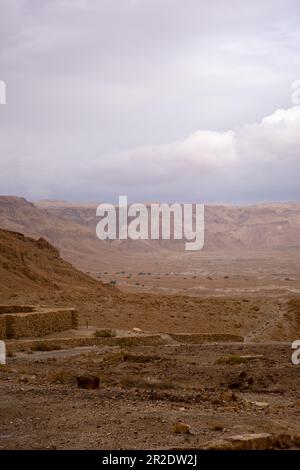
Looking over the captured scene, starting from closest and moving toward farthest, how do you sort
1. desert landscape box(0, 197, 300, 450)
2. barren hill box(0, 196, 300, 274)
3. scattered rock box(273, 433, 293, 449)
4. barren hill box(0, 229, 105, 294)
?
scattered rock box(273, 433, 293, 449) < desert landscape box(0, 197, 300, 450) < barren hill box(0, 229, 105, 294) < barren hill box(0, 196, 300, 274)

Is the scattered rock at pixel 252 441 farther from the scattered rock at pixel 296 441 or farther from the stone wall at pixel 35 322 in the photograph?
the stone wall at pixel 35 322

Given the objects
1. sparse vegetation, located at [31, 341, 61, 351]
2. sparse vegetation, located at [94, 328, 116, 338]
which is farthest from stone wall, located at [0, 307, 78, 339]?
sparse vegetation, located at [31, 341, 61, 351]

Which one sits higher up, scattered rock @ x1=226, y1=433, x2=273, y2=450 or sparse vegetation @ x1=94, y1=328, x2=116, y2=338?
scattered rock @ x1=226, y1=433, x2=273, y2=450

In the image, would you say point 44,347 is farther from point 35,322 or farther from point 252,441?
point 252,441

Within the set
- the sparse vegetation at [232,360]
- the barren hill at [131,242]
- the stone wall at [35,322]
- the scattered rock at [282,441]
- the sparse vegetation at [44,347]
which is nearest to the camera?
the scattered rock at [282,441]

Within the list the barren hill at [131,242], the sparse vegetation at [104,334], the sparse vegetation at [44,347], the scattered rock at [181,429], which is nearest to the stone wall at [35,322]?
the sparse vegetation at [104,334]

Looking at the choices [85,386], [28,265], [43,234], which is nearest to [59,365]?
[85,386]

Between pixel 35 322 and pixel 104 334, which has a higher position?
pixel 35 322

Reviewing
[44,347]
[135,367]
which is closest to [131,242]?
[44,347]

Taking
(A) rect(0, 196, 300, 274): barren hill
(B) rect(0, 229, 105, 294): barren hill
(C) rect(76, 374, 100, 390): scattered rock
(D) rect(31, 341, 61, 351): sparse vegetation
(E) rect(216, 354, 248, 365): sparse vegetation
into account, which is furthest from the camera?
(A) rect(0, 196, 300, 274): barren hill

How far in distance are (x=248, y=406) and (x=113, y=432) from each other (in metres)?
3.06

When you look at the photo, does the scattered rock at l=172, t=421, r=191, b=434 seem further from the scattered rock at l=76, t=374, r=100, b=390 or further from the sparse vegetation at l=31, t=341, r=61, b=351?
the sparse vegetation at l=31, t=341, r=61, b=351

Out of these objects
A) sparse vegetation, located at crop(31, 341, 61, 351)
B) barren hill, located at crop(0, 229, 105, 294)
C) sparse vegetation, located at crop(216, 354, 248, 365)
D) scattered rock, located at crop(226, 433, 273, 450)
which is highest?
barren hill, located at crop(0, 229, 105, 294)

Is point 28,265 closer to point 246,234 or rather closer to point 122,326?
point 122,326
